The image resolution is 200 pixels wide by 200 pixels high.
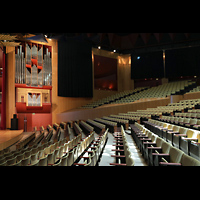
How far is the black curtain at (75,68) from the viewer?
518cm

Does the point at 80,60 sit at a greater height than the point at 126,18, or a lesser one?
greater

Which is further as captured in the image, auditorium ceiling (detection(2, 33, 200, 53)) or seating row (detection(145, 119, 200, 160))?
auditorium ceiling (detection(2, 33, 200, 53))

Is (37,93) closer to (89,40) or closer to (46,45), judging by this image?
(46,45)

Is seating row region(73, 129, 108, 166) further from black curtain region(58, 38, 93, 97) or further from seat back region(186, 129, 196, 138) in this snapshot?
black curtain region(58, 38, 93, 97)

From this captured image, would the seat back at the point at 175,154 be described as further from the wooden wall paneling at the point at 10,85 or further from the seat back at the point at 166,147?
the wooden wall paneling at the point at 10,85

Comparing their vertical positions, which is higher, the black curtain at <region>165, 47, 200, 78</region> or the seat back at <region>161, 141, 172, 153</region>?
the black curtain at <region>165, 47, 200, 78</region>

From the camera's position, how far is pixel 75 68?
538cm

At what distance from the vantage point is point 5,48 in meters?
4.14

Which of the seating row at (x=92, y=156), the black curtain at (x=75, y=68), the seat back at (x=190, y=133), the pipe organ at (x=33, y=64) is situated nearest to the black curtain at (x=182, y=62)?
the black curtain at (x=75, y=68)

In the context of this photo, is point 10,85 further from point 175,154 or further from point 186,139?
point 175,154

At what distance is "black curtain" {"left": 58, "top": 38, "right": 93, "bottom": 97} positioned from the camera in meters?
5.18

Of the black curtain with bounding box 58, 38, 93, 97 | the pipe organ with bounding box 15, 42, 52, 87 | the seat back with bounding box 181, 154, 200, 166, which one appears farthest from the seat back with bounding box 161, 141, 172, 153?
the black curtain with bounding box 58, 38, 93, 97

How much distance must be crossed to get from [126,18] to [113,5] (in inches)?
4.3
